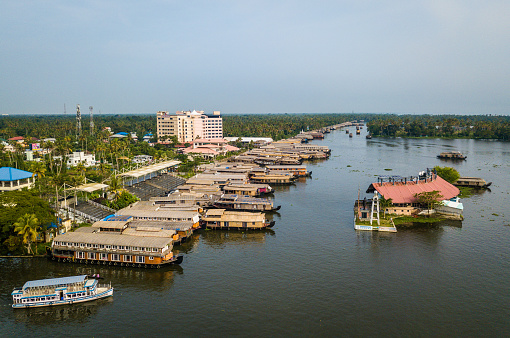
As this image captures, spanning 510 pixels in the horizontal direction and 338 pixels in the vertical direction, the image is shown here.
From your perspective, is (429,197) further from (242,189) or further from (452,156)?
(452,156)

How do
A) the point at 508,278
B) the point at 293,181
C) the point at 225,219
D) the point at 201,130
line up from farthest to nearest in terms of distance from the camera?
the point at 201,130, the point at 293,181, the point at 225,219, the point at 508,278

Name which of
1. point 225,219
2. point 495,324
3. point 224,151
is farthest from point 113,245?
point 224,151

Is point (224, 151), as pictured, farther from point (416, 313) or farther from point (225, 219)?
point (416, 313)

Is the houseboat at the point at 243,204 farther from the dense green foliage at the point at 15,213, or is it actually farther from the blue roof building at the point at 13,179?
the blue roof building at the point at 13,179

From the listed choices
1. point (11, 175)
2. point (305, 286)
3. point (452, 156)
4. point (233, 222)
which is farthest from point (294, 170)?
point (305, 286)

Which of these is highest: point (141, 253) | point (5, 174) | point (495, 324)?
point (5, 174)

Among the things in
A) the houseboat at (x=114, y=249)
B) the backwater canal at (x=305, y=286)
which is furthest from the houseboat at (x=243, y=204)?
the houseboat at (x=114, y=249)
